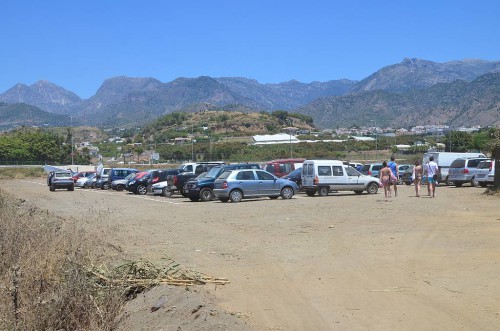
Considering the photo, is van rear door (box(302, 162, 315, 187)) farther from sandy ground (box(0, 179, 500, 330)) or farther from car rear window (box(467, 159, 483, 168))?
car rear window (box(467, 159, 483, 168))

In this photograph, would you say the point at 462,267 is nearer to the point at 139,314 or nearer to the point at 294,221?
the point at 139,314

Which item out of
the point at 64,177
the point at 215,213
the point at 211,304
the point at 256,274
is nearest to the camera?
the point at 211,304

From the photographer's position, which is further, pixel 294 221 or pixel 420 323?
pixel 294 221

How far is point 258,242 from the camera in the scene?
14930mm

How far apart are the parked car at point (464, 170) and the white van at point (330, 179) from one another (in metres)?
7.67

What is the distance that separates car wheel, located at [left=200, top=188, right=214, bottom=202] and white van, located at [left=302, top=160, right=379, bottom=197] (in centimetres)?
509

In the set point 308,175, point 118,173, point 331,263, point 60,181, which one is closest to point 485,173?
point 308,175

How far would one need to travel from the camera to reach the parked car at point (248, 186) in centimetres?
2834

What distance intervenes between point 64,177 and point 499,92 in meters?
124

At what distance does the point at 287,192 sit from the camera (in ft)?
97.1

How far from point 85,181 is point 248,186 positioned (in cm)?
2855

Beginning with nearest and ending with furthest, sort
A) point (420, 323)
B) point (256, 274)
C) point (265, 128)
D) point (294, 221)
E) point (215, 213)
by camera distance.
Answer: point (420, 323) → point (256, 274) → point (294, 221) → point (215, 213) → point (265, 128)

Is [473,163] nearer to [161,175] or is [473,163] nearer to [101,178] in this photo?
[161,175]

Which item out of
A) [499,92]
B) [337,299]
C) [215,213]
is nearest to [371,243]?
[337,299]
